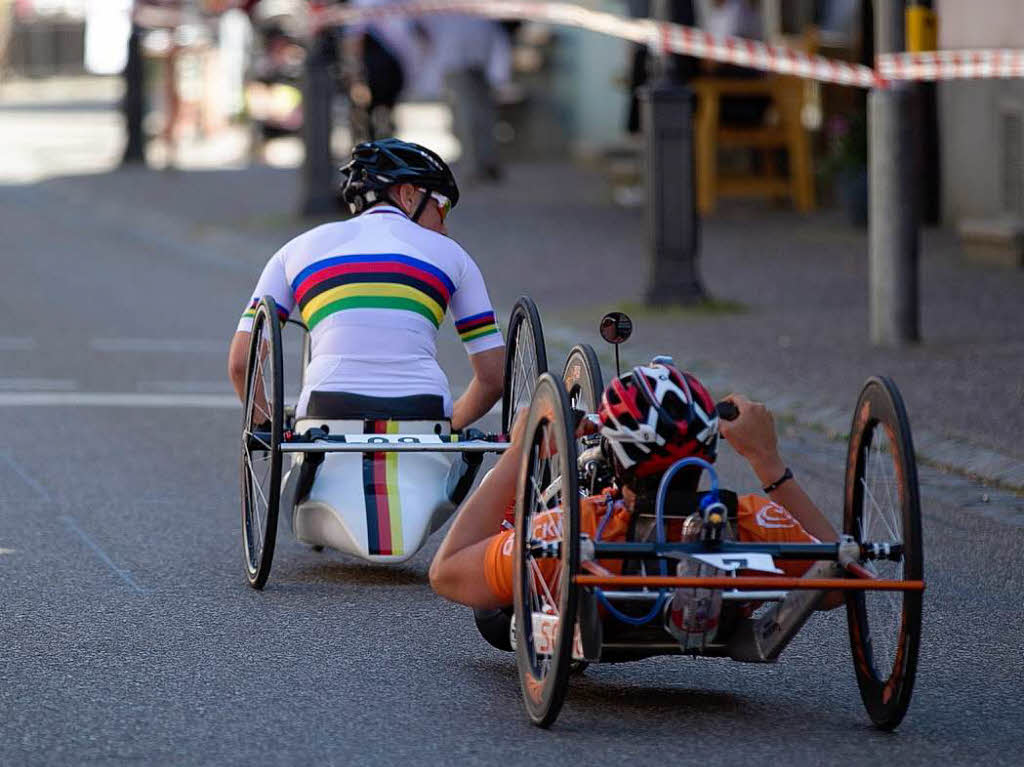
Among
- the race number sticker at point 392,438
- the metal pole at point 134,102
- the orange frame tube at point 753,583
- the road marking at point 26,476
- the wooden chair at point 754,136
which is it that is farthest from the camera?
the metal pole at point 134,102

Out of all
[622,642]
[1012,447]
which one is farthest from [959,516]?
[622,642]

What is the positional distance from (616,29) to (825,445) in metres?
5.45

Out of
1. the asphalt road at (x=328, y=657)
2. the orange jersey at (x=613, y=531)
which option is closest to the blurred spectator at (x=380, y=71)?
the asphalt road at (x=328, y=657)

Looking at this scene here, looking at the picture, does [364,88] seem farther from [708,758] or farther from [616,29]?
[708,758]

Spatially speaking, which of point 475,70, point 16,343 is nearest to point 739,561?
point 16,343

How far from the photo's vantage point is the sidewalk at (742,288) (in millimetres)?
10977

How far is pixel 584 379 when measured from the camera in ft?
A: 21.7

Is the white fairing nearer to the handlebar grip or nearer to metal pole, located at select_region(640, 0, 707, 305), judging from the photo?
the handlebar grip

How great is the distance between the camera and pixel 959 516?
8.76 meters

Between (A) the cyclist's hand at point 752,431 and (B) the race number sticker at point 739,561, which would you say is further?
(A) the cyclist's hand at point 752,431

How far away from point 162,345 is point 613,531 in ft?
27.3

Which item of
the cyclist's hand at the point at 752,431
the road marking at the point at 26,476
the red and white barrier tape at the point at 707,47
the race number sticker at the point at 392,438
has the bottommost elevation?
the road marking at the point at 26,476

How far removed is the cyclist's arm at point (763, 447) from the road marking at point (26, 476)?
12.9ft

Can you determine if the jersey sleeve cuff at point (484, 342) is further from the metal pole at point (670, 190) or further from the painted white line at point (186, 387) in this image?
the metal pole at point (670, 190)
